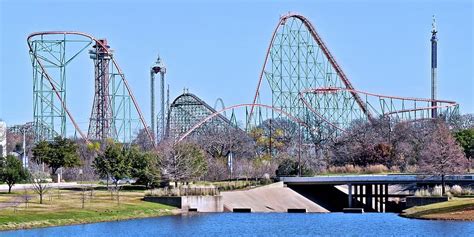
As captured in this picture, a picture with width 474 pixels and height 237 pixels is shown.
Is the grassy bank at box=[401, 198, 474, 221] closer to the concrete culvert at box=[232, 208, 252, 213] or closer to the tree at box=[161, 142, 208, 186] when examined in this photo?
the concrete culvert at box=[232, 208, 252, 213]

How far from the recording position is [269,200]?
81625mm

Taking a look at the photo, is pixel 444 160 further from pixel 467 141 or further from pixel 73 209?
pixel 467 141

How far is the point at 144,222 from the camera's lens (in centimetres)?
5969

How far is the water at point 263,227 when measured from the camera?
168 feet

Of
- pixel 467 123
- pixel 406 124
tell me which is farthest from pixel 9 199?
pixel 467 123

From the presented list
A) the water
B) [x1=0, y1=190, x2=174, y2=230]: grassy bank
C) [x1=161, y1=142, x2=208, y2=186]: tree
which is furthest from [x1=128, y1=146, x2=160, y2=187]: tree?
the water

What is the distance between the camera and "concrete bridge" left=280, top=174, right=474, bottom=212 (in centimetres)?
8200

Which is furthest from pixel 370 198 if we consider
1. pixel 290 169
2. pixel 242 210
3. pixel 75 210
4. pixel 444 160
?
pixel 75 210

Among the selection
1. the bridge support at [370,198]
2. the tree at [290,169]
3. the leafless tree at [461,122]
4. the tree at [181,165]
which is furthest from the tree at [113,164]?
the leafless tree at [461,122]

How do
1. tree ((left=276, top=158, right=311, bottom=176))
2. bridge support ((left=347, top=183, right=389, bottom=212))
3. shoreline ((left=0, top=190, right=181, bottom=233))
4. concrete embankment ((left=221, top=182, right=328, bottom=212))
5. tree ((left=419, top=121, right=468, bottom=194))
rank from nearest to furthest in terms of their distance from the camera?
shoreline ((left=0, top=190, right=181, bottom=233))
tree ((left=419, top=121, right=468, bottom=194))
concrete embankment ((left=221, top=182, right=328, bottom=212))
bridge support ((left=347, top=183, right=389, bottom=212))
tree ((left=276, top=158, right=311, bottom=176))

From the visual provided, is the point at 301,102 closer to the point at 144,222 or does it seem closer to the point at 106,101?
the point at 106,101

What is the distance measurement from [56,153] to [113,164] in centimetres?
1185

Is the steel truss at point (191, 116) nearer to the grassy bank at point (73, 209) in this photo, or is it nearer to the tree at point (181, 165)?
the tree at point (181, 165)

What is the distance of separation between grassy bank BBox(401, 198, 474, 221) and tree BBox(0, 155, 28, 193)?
85.0 feet
